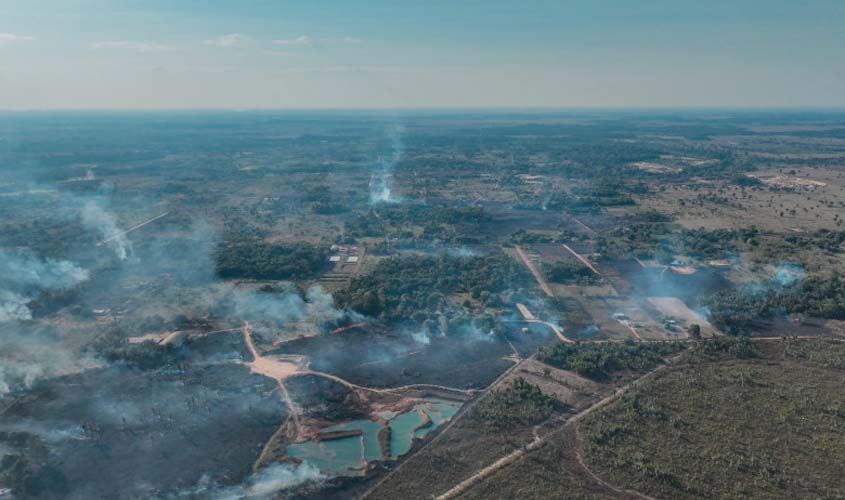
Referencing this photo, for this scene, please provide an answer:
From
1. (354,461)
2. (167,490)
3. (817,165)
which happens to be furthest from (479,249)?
(817,165)

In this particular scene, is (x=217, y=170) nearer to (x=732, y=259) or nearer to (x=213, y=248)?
(x=213, y=248)

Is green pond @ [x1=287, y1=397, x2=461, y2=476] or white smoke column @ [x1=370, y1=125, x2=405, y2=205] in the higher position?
white smoke column @ [x1=370, y1=125, x2=405, y2=205]

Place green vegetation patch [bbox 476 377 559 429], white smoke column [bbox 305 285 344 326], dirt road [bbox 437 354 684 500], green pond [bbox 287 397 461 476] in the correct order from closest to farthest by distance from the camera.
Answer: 1. dirt road [bbox 437 354 684 500]
2. green pond [bbox 287 397 461 476]
3. green vegetation patch [bbox 476 377 559 429]
4. white smoke column [bbox 305 285 344 326]

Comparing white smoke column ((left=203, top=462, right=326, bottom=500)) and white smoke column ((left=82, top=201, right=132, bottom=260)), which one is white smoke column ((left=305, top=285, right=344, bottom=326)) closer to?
white smoke column ((left=203, top=462, right=326, bottom=500))

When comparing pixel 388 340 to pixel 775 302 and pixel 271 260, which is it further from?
pixel 775 302

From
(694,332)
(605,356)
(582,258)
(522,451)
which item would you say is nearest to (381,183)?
(582,258)

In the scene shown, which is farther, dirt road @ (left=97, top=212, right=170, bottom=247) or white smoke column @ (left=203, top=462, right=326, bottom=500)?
dirt road @ (left=97, top=212, right=170, bottom=247)

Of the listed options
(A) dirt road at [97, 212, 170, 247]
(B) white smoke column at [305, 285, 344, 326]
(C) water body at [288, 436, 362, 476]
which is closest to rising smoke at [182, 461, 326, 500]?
(C) water body at [288, 436, 362, 476]
